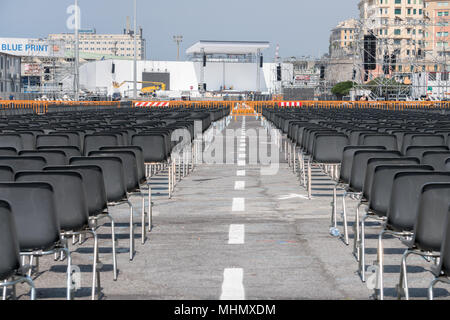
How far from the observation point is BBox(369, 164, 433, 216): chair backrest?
7.05m

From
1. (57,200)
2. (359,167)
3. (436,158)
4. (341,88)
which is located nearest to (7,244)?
(57,200)

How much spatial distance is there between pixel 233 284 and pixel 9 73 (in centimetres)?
10733

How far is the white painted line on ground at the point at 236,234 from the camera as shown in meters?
9.09

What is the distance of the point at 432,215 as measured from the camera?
541cm

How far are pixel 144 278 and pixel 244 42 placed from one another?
145m

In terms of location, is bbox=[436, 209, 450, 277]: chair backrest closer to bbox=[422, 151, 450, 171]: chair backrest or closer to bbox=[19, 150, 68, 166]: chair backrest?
bbox=[422, 151, 450, 171]: chair backrest

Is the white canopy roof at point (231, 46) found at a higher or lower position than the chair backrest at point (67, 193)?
higher

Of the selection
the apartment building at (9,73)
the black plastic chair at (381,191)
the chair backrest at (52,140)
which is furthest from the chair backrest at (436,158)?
the apartment building at (9,73)

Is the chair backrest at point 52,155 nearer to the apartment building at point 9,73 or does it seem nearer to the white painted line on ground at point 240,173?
the white painted line on ground at point 240,173

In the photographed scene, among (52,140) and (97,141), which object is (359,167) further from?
(52,140)

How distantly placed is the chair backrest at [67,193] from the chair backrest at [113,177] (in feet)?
5.00

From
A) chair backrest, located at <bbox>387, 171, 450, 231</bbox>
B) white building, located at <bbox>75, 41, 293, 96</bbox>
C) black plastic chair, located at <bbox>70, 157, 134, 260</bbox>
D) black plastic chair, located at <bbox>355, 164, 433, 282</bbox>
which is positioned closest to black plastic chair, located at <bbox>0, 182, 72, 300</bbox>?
black plastic chair, located at <bbox>70, 157, 134, 260</bbox>

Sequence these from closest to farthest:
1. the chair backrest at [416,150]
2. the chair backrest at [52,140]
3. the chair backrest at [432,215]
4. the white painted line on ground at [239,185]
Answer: the chair backrest at [432,215] < the chair backrest at [416,150] < the chair backrest at [52,140] < the white painted line on ground at [239,185]

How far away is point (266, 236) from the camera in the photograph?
31.0 feet
